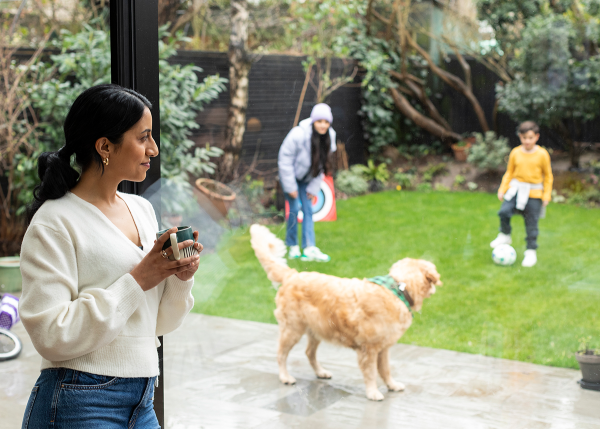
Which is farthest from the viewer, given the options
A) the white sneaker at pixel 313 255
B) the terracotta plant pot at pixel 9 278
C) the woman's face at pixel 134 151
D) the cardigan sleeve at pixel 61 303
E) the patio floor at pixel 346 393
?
the terracotta plant pot at pixel 9 278

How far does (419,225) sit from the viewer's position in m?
2.62

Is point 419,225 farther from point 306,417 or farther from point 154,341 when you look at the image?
point 154,341

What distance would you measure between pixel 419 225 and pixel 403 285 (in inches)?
15.0

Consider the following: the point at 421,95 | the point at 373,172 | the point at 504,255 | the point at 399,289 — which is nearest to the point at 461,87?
the point at 421,95

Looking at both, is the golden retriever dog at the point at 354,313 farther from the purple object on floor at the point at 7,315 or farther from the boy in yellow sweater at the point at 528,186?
the purple object on floor at the point at 7,315

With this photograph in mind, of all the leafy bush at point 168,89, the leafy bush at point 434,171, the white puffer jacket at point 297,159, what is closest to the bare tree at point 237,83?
the leafy bush at point 168,89

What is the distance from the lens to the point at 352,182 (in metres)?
2.54

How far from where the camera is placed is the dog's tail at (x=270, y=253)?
256 cm

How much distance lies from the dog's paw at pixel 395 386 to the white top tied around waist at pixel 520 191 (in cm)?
86

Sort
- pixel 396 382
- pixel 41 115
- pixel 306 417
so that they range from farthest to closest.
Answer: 1. pixel 41 115
2. pixel 396 382
3. pixel 306 417

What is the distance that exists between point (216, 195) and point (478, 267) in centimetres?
138

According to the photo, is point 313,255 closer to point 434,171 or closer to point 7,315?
point 434,171

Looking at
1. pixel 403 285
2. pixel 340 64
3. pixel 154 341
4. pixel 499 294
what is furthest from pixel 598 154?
pixel 154 341

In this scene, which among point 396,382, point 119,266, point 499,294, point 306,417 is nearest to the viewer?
point 119,266
